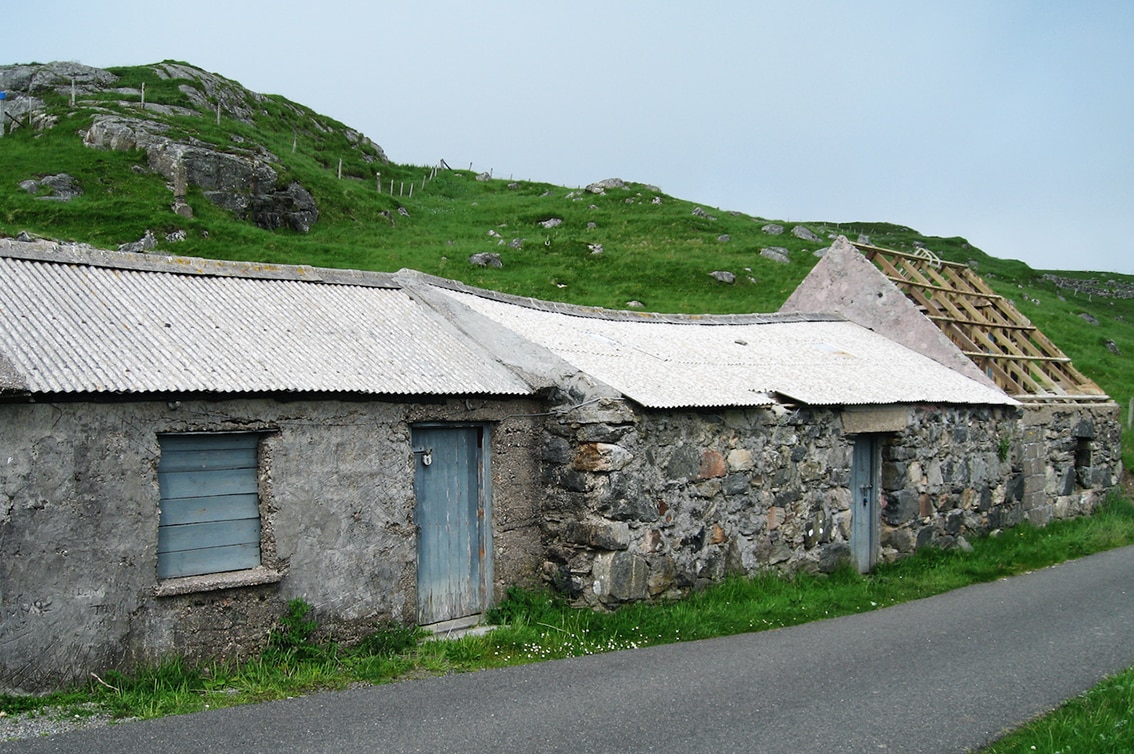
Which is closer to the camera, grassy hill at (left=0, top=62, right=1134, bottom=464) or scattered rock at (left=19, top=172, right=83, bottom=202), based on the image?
scattered rock at (left=19, top=172, right=83, bottom=202)

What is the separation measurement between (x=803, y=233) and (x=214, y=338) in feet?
111

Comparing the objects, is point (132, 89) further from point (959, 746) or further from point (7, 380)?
point (959, 746)

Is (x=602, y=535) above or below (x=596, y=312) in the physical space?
below

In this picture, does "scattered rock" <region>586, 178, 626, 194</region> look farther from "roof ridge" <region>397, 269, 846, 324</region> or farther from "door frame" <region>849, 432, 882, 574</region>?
"door frame" <region>849, 432, 882, 574</region>

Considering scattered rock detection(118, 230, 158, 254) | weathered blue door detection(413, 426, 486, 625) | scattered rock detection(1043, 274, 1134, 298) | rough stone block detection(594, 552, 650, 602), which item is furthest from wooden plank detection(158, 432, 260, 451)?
scattered rock detection(1043, 274, 1134, 298)

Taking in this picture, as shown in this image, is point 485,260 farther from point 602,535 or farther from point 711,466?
point 602,535

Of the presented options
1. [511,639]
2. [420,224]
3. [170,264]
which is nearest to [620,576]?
[511,639]

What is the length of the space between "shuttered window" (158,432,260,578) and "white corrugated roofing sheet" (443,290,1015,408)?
12.2ft

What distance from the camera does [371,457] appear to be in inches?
329

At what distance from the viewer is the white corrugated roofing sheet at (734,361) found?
10383mm

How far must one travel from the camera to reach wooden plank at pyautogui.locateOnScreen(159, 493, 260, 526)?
741 cm

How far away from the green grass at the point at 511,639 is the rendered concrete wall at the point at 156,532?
6.7 inches

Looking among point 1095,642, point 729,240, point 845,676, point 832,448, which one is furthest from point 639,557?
point 729,240

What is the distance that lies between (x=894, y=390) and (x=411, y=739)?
9.18m
